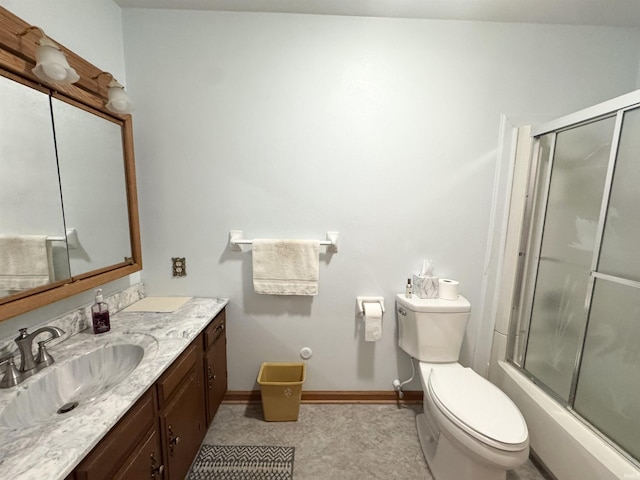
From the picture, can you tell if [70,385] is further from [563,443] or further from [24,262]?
[563,443]

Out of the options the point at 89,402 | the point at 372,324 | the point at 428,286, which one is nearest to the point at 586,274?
the point at 428,286

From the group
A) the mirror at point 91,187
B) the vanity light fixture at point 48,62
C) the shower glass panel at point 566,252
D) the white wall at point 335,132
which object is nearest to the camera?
the vanity light fixture at point 48,62

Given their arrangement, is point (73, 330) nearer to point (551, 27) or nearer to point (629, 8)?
point (551, 27)

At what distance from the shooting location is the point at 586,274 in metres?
1.44

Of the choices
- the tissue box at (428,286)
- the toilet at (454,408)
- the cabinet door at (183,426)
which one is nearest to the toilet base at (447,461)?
the toilet at (454,408)

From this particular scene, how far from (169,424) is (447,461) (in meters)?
1.27

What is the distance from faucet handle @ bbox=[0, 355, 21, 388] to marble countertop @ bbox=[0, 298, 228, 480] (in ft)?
0.07

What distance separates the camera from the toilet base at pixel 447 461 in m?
1.18

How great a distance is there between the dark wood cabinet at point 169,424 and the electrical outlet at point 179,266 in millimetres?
371

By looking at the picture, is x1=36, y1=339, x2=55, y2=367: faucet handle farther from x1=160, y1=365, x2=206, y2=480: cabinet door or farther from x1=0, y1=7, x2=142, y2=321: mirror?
x1=160, y1=365, x2=206, y2=480: cabinet door

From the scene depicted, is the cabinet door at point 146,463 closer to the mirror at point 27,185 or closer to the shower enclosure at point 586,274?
the mirror at point 27,185

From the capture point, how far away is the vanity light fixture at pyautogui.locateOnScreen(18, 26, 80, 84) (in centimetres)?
95

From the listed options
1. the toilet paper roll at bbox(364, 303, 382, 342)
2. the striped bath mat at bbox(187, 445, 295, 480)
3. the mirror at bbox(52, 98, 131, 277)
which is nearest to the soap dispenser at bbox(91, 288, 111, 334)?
the mirror at bbox(52, 98, 131, 277)

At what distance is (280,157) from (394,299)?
1.15 metres
